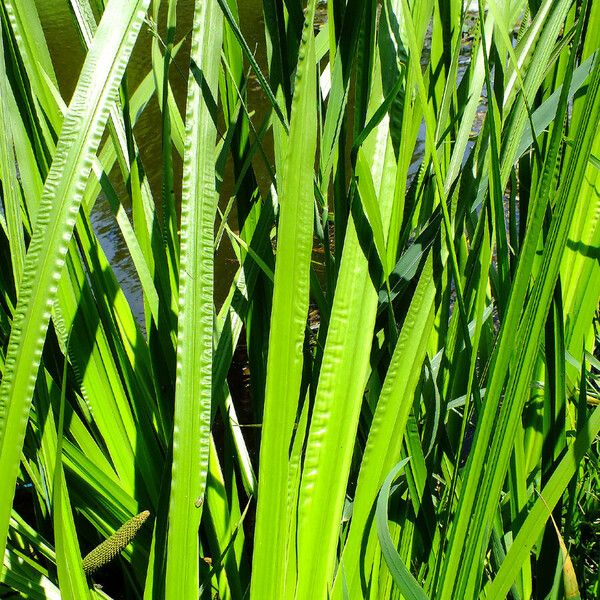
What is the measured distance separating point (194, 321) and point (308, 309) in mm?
150

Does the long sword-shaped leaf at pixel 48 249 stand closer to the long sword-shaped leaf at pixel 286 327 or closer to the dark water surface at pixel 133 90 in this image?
the long sword-shaped leaf at pixel 286 327

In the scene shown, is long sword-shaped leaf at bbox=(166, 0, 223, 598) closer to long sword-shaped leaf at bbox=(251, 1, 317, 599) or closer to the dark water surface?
long sword-shaped leaf at bbox=(251, 1, 317, 599)

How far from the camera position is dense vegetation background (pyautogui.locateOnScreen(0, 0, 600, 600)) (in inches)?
16.7

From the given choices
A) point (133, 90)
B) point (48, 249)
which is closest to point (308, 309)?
point (48, 249)

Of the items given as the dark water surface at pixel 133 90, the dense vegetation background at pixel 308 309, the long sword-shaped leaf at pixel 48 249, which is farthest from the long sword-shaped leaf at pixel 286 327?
the dark water surface at pixel 133 90

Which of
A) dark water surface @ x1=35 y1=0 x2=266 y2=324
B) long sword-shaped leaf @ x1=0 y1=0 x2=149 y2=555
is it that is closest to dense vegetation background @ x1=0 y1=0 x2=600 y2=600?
long sword-shaped leaf @ x1=0 y1=0 x2=149 y2=555

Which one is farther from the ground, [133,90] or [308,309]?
[133,90]

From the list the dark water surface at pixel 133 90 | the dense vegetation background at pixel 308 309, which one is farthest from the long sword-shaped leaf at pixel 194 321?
the dark water surface at pixel 133 90

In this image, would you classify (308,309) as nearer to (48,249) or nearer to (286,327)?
(286,327)

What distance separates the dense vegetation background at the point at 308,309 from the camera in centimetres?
42

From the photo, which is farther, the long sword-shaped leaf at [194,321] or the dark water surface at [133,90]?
the dark water surface at [133,90]

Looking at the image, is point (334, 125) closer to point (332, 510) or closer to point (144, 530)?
point (332, 510)

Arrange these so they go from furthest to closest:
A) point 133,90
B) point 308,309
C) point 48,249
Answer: point 133,90, point 308,309, point 48,249

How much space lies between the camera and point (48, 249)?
1.17 ft
